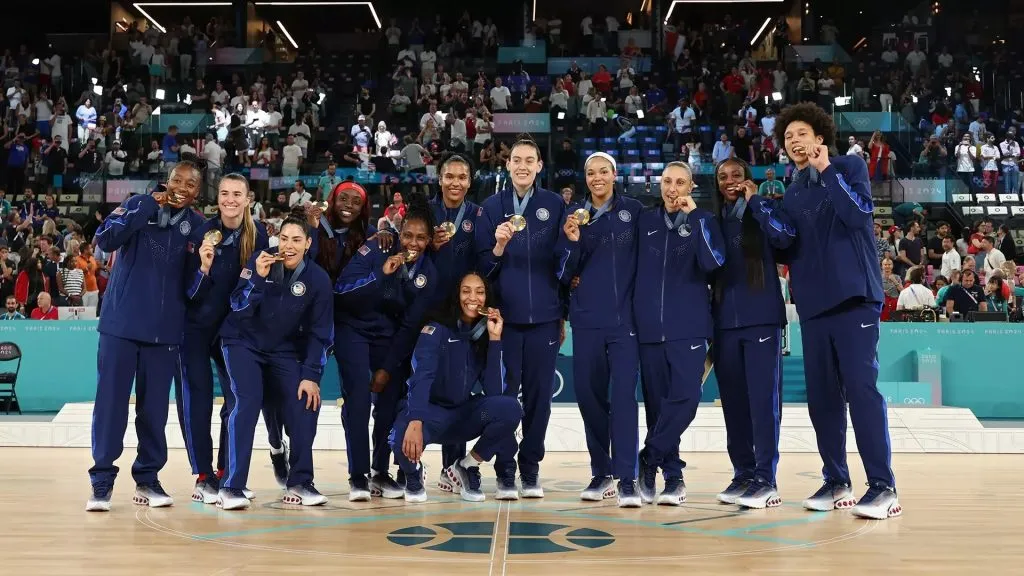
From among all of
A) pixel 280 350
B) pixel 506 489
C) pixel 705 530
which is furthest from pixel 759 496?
pixel 280 350

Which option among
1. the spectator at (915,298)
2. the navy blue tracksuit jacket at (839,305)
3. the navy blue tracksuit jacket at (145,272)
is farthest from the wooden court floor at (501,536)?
the spectator at (915,298)

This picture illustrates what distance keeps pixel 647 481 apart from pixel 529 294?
1274mm

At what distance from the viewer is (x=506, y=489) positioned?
615 cm

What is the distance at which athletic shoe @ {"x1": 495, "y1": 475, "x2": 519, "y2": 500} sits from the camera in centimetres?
612

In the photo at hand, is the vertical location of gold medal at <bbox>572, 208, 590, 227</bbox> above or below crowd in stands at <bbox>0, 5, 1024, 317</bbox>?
below

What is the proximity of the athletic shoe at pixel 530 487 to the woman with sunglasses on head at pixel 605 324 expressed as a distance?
1.02 feet


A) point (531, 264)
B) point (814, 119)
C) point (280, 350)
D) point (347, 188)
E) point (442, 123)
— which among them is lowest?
point (280, 350)

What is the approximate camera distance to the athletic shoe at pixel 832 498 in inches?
223

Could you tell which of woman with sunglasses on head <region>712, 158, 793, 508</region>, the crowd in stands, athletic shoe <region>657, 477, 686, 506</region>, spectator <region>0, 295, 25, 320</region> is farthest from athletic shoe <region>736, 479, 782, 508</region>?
spectator <region>0, 295, 25, 320</region>

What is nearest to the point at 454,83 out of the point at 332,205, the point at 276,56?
the point at 276,56

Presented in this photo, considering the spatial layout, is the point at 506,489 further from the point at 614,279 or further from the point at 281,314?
the point at 281,314

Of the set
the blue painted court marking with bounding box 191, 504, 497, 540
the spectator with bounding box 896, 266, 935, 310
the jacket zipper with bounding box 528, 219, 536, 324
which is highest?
Answer: the jacket zipper with bounding box 528, 219, 536, 324

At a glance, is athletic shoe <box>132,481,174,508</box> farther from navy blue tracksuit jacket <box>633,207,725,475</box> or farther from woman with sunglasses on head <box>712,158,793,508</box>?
woman with sunglasses on head <box>712,158,793,508</box>

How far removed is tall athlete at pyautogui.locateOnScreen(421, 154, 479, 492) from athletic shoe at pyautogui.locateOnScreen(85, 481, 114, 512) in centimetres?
195
